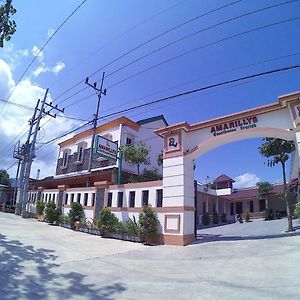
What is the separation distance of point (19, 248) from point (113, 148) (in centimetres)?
1046

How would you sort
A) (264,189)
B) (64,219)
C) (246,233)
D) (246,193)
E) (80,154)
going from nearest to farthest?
(246,233) < (64,219) < (80,154) < (264,189) < (246,193)

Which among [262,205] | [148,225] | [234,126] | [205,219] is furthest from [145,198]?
[262,205]

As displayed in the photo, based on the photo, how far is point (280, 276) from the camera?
679 cm

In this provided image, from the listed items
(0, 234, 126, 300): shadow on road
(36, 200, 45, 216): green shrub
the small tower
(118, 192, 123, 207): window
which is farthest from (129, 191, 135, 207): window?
the small tower

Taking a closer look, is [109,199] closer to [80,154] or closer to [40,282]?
[40,282]

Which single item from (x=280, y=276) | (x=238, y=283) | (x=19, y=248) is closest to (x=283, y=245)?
(x=280, y=276)

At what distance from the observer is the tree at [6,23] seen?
893 cm

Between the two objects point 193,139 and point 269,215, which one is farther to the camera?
point 269,215

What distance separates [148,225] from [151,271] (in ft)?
18.4

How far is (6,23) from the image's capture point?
9.19 metres

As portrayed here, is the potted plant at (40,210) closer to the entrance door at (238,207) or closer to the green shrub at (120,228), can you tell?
the green shrub at (120,228)

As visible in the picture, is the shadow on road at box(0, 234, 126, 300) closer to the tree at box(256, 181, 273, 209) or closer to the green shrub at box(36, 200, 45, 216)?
the green shrub at box(36, 200, 45, 216)

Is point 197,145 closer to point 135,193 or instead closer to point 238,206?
point 135,193

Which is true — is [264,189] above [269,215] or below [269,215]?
above
